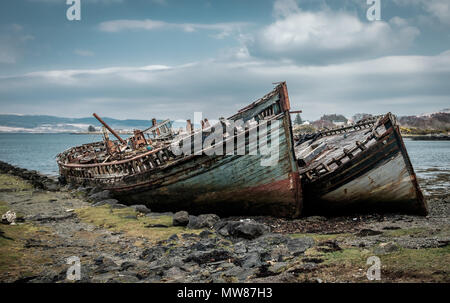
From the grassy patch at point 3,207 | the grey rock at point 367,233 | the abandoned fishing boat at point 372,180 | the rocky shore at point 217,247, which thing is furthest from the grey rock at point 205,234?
the grassy patch at point 3,207

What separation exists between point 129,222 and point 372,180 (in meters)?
8.56

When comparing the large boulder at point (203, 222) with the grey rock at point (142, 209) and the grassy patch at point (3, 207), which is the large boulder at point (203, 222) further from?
the grassy patch at point (3, 207)

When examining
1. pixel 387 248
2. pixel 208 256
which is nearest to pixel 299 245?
pixel 387 248

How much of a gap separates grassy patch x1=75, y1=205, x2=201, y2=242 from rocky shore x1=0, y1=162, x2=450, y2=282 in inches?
1.4

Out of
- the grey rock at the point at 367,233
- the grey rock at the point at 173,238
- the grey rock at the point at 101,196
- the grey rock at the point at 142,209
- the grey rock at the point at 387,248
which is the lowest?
the grey rock at the point at 173,238

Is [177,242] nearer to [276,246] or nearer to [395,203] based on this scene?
[276,246]

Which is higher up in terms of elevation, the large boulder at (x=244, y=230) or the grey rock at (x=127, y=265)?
the large boulder at (x=244, y=230)

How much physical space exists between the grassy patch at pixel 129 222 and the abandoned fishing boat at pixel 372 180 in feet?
15.2

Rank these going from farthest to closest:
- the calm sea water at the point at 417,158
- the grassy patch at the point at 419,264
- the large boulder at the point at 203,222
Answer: the calm sea water at the point at 417,158 < the large boulder at the point at 203,222 < the grassy patch at the point at 419,264

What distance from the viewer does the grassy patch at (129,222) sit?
9.92m

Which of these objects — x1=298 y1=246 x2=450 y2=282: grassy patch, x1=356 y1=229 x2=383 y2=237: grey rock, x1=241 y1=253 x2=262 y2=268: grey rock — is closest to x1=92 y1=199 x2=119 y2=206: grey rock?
x1=241 y1=253 x2=262 y2=268: grey rock

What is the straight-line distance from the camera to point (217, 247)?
27.1 ft
